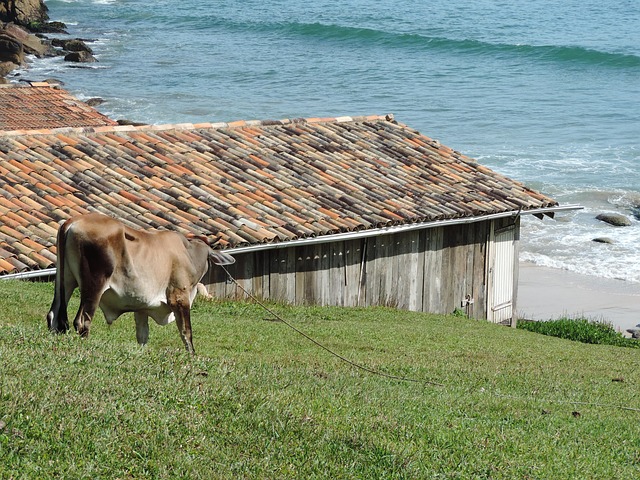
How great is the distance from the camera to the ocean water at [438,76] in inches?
1736

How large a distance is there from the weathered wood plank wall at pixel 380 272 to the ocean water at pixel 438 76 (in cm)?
1334

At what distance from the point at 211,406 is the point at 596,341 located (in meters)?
13.7

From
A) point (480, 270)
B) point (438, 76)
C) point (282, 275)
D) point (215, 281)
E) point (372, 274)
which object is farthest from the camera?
point (438, 76)

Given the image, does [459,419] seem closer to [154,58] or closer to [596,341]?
[596,341]

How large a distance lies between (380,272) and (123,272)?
9.73 meters

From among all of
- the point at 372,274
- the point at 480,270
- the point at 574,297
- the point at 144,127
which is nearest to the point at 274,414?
the point at 372,274

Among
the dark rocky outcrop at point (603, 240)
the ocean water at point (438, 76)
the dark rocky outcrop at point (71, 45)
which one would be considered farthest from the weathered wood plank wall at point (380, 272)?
the dark rocky outcrop at point (71, 45)

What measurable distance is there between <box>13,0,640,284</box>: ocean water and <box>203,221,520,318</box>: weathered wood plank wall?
13339 mm

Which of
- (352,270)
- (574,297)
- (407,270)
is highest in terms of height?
(352,270)

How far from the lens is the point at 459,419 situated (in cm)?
866

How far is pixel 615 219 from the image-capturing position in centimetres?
3791

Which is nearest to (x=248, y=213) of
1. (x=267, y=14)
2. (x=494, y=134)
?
(x=494, y=134)

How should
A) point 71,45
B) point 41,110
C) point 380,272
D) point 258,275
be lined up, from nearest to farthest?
point 258,275 → point 380,272 → point 41,110 → point 71,45

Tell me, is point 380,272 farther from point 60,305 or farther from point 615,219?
point 615,219
